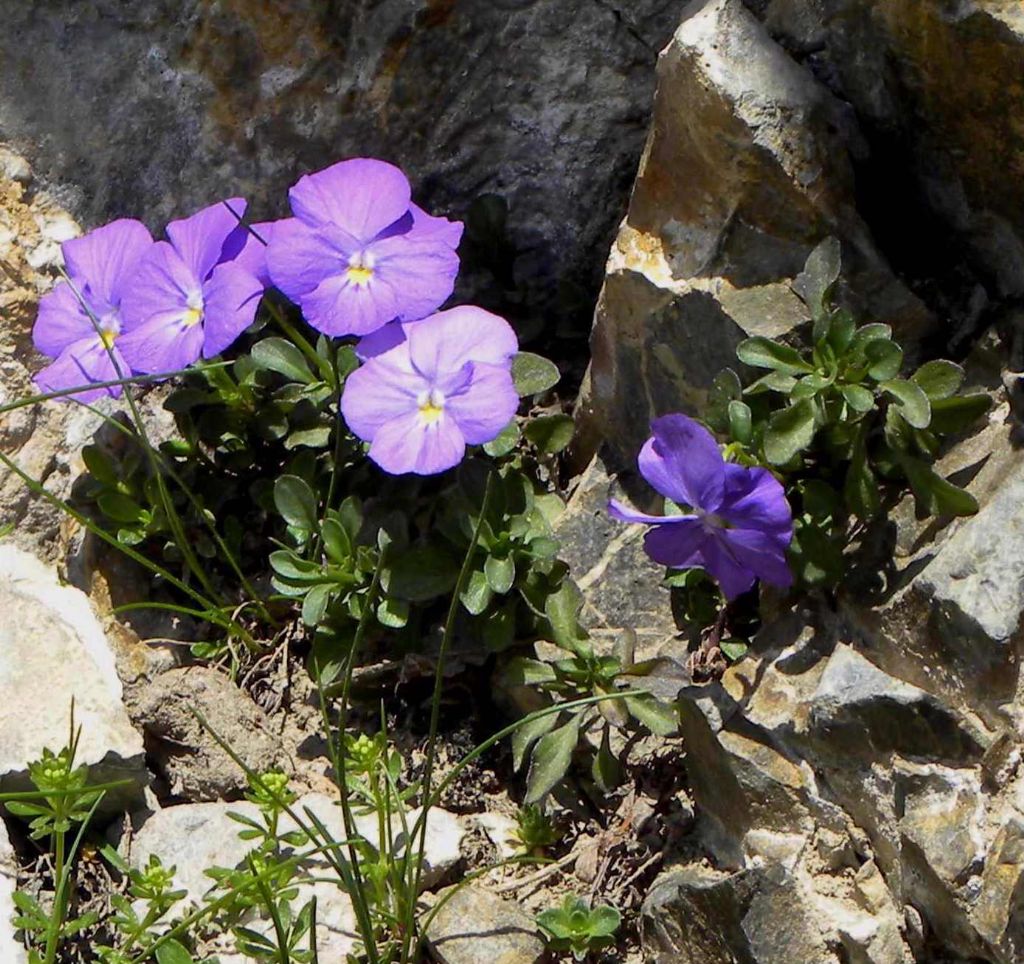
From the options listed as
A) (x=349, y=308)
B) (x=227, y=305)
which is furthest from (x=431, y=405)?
(x=227, y=305)

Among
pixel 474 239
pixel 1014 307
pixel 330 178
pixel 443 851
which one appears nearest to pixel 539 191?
pixel 474 239

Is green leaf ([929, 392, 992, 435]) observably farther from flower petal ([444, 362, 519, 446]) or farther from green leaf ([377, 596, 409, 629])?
green leaf ([377, 596, 409, 629])

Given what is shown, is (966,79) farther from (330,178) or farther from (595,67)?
(330,178)

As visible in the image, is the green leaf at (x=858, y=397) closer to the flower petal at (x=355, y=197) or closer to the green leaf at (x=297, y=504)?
the flower petal at (x=355, y=197)

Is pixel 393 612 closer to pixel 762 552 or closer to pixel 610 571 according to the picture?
pixel 610 571

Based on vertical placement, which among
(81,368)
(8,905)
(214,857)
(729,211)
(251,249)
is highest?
(729,211)

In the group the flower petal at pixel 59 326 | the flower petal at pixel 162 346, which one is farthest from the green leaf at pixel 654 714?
the flower petal at pixel 59 326
